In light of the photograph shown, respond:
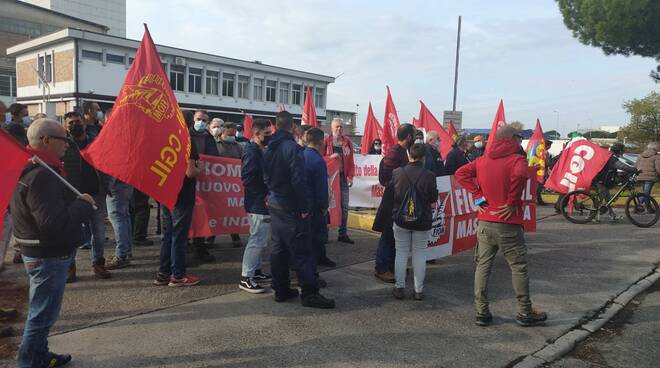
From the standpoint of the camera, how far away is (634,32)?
16.4 meters

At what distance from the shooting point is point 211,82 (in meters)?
53.6

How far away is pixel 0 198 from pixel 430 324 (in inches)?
145

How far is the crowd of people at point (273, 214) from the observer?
323 cm

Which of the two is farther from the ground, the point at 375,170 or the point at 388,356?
the point at 375,170

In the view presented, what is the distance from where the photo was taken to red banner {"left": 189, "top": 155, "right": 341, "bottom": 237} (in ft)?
21.7

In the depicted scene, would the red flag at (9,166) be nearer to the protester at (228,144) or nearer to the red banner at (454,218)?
the protester at (228,144)

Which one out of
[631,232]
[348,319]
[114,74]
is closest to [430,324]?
[348,319]

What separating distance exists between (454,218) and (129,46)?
4587 cm

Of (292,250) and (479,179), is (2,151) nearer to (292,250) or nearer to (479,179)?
(292,250)

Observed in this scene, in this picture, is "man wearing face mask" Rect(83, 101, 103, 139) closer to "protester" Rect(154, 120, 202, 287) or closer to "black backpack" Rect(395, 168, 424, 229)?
"protester" Rect(154, 120, 202, 287)

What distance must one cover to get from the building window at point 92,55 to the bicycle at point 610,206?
44.3m

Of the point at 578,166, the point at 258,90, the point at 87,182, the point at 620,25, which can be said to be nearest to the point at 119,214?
the point at 87,182

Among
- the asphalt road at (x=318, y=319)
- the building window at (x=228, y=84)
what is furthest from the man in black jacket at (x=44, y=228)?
the building window at (x=228, y=84)

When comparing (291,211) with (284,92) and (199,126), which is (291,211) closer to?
(199,126)
